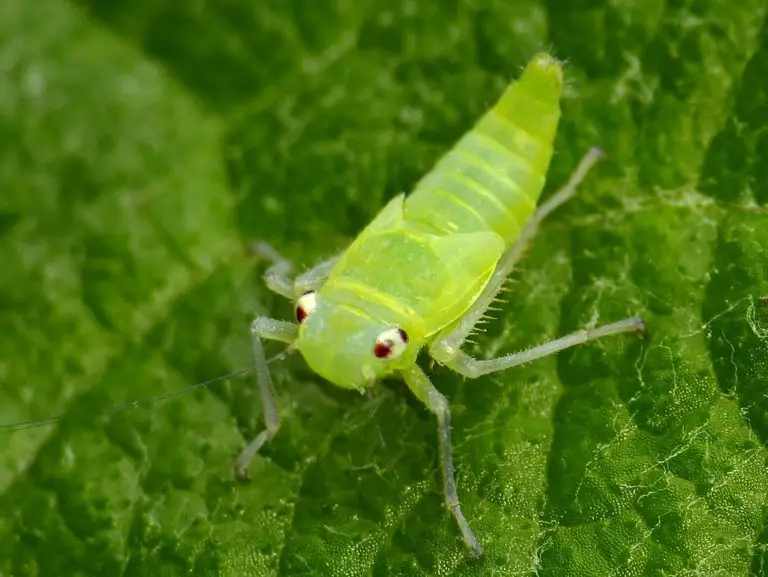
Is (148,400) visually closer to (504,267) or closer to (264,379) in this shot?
(264,379)

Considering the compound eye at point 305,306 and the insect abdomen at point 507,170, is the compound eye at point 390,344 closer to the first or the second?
the compound eye at point 305,306

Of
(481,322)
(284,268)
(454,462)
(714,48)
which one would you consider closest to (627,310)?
(481,322)

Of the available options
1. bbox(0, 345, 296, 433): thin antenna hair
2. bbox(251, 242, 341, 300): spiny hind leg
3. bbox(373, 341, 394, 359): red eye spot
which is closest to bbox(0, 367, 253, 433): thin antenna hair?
bbox(0, 345, 296, 433): thin antenna hair

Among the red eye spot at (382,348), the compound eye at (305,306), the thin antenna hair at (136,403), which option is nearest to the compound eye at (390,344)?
the red eye spot at (382,348)

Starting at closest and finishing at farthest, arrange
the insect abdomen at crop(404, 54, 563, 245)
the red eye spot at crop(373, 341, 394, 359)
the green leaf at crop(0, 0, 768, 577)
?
the green leaf at crop(0, 0, 768, 577) → the red eye spot at crop(373, 341, 394, 359) → the insect abdomen at crop(404, 54, 563, 245)

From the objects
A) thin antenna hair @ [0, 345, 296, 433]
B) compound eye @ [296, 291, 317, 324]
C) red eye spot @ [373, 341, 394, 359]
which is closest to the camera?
red eye spot @ [373, 341, 394, 359]

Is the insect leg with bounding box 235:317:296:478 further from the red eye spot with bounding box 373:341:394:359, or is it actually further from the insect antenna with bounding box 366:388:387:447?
the red eye spot with bounding box 373:341:394:359

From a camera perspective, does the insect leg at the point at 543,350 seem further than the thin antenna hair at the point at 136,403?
No
